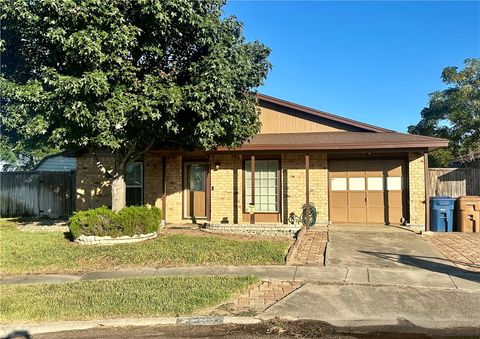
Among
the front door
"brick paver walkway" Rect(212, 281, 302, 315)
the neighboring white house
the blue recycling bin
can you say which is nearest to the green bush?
the front door

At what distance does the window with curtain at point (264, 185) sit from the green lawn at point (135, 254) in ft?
12.0

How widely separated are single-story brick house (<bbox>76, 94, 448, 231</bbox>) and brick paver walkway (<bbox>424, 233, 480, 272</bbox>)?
118 centimetres

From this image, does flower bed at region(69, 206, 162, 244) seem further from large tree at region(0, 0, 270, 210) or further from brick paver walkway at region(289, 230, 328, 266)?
brick paver walkway at region(289, 230, 328, 266)

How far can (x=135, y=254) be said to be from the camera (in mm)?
9391

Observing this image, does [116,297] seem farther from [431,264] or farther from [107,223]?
[431,264]

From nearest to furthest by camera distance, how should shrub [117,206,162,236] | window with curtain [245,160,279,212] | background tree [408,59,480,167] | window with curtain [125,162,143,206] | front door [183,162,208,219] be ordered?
shrub [117,206,162,236] → window with curtain [245,160,279,212] → front door [183,162,208,219] → window with curtain [125,162,143,206] → background tree [408,59,480,167]

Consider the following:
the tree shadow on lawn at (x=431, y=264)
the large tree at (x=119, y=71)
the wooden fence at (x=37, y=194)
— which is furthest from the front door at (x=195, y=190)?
the tree shadow on lawn at (x=431, y=264)

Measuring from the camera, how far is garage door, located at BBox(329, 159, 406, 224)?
1388cm

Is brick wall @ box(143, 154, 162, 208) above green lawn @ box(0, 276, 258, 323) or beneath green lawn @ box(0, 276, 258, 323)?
above

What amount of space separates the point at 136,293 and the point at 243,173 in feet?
27.4

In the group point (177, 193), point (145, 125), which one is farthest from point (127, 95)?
point (177, 193)

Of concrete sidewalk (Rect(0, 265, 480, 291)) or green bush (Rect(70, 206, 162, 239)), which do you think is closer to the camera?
concrete sidewalk (Rect(0, 265, 480, 291))

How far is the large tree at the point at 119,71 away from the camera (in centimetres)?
902

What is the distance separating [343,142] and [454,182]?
5.34 m
